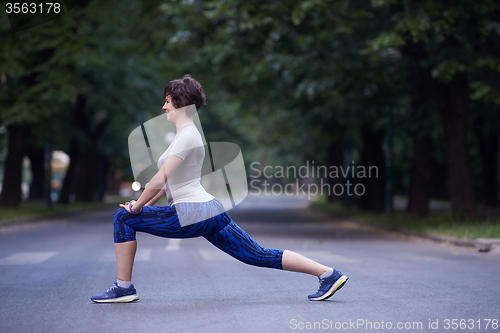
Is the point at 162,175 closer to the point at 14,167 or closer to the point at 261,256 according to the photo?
the point at 261,256

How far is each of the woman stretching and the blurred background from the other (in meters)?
10.1

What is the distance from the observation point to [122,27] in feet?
104

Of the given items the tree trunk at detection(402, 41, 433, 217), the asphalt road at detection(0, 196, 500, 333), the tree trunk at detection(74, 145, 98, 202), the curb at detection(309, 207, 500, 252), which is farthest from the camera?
the tree trunk at detection(74, 145, 98, 202)

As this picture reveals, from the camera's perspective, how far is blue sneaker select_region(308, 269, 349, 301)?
7.08 m

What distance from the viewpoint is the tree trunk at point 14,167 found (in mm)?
27562

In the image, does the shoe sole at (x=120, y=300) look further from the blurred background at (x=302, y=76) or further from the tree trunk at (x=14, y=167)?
the tree trunk at (x=14, y=167)

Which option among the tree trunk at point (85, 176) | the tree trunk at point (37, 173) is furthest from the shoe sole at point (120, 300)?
the tree trunk at point (37, 173)

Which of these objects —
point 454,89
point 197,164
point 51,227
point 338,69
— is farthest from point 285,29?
point 197,164

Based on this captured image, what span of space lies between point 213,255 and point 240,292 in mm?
5083

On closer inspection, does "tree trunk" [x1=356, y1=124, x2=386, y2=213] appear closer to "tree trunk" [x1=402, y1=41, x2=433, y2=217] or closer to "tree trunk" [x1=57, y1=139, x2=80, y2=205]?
"tree trunk" [x1=402, y1=41, x2=433, y2=217]

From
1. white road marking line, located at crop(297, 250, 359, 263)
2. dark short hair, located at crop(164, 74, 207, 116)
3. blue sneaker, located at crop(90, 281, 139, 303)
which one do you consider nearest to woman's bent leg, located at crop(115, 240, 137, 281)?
blue sneaker, located at crop(90, 281, 139, 303)

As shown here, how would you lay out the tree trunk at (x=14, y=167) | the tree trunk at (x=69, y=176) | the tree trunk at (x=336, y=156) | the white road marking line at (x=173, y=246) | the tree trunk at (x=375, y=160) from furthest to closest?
the tree trunk at (x=336, y=156) < the tree trunk at (x=69, y=176) < the tree trunk at (x=375, y=160) < the tree trunk at (x=14, y=167) < the white road marking line at (x=173, y=246)

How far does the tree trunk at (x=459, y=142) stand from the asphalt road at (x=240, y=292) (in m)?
5.46

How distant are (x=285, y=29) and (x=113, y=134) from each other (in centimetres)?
2343
